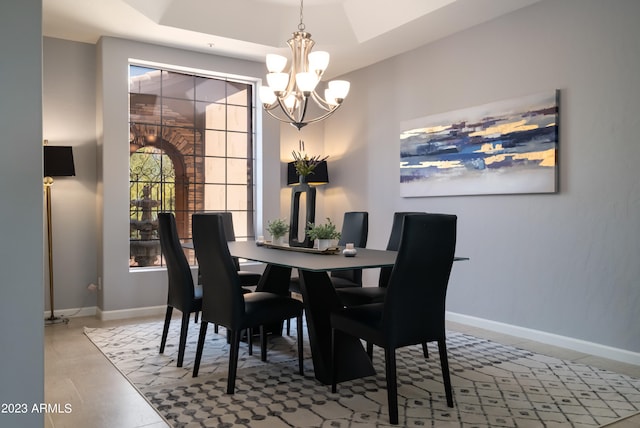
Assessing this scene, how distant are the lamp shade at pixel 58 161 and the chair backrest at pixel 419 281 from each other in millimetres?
3502

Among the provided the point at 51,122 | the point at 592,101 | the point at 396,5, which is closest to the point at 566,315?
the point at 592,101

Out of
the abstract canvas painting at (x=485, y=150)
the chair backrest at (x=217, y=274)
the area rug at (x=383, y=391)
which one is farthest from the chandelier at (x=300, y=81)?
the area rug at (x=383, y=391)

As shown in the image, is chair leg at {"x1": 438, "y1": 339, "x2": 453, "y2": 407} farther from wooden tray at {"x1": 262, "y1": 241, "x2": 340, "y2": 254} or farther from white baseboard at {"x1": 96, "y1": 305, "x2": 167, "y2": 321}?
white baseboard at {"x1": 96, "y1": 305, "x2": 167, "y2": 321}

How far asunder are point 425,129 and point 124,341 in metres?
3.33

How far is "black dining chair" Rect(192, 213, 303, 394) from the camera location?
2.75m

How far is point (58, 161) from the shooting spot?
4.52 meters

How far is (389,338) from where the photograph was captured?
2375 millimetres

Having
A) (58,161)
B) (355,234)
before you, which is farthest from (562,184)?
(58,161)

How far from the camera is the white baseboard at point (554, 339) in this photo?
340 cm

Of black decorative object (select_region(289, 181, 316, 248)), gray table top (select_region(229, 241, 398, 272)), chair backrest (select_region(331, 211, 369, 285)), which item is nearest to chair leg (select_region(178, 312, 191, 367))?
gray table top (select_region(229, 241, 398, 272))

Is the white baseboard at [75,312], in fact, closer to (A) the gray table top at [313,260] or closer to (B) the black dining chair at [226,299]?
(A) the gray table top at [313,260]

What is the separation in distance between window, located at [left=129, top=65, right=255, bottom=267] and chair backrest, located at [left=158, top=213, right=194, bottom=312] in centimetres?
190

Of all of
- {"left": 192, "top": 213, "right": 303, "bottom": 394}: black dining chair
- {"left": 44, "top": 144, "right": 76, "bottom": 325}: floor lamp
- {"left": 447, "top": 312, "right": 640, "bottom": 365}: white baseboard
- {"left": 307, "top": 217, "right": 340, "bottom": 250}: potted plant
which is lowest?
{"left": 447, "top": 312, "right": 640, "bottom": 365}: white baseboard

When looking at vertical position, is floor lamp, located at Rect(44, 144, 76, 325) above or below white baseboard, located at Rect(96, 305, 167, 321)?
above
